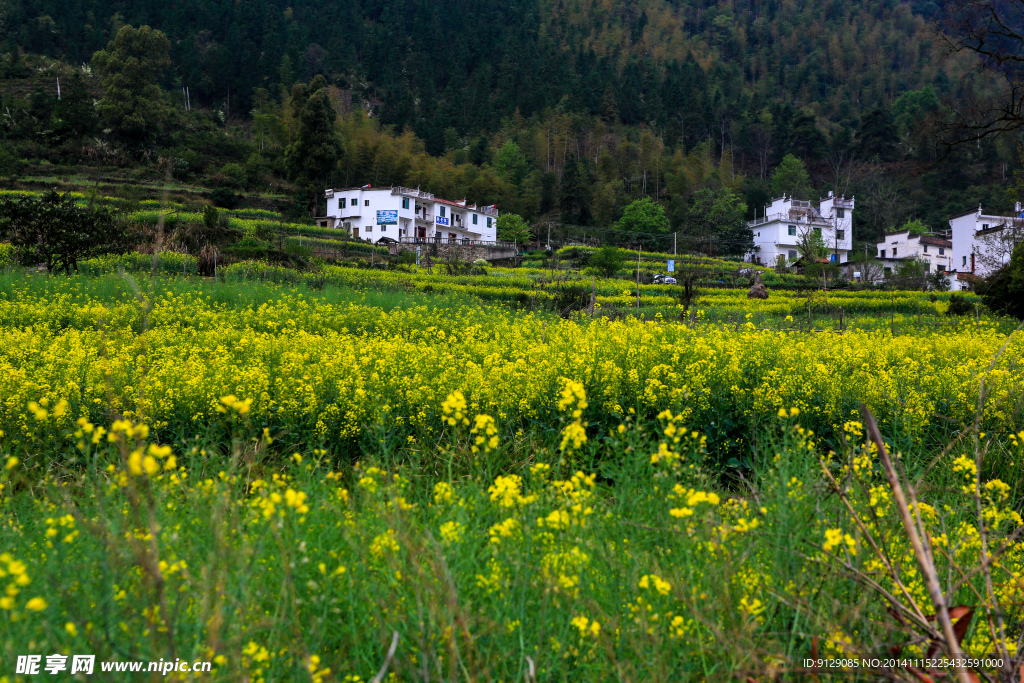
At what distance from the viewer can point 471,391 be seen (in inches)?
211

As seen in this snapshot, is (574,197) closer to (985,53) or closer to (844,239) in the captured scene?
(844,239)

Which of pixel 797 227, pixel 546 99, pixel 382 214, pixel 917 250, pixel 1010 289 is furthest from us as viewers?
pixel 546 99

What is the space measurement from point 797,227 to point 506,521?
65950 mm

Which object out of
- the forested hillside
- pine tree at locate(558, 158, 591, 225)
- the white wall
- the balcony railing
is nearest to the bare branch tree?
the forested hillside

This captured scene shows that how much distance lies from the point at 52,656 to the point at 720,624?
2.05m

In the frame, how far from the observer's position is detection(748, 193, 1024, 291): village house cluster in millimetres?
51688

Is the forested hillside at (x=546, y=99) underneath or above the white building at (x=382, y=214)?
above

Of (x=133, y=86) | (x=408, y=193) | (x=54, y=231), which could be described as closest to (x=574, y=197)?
(x=408, y=193)

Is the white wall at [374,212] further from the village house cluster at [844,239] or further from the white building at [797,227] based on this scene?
the village house cluster at [844,239]

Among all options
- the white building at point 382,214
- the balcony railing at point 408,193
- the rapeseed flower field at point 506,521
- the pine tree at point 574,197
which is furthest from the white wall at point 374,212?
the rapeseed flower field at point 506,521

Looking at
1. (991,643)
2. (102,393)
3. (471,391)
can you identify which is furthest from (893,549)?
(102,393)

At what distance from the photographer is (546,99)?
340ft

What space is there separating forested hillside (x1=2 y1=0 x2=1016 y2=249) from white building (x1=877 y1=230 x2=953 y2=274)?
11.4 metres

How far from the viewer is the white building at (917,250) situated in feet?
185
